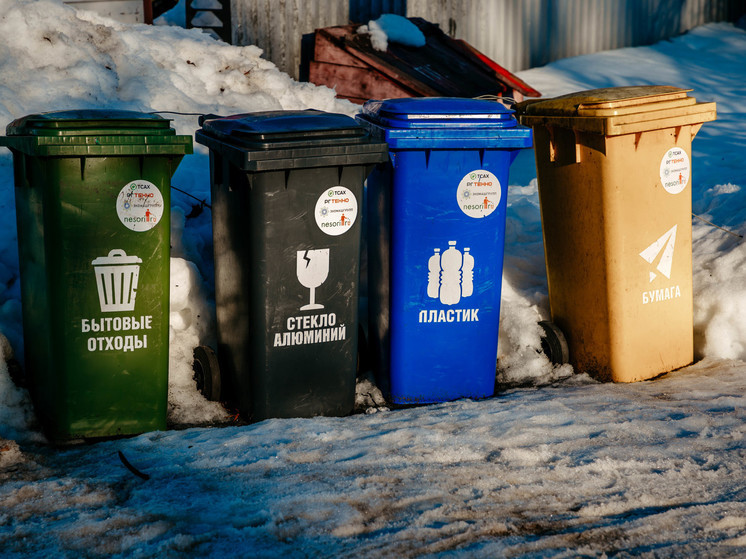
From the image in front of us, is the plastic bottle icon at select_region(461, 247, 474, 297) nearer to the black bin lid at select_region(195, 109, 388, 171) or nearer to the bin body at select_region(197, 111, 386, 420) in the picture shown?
the bin body at select_region(197, 111, 386, 420)

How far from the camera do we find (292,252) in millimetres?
4012

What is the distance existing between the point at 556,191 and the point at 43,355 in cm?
275

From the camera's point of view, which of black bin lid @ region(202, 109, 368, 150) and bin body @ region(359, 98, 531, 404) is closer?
black bin lid @ region(202, 109, 368, 150)

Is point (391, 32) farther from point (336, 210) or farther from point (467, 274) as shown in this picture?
point (336, 210)

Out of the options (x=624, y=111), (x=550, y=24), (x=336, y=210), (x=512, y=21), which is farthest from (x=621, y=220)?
(x=550, y=24)

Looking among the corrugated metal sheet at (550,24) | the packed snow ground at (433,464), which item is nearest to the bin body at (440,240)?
the packed snow ground at (433,464)

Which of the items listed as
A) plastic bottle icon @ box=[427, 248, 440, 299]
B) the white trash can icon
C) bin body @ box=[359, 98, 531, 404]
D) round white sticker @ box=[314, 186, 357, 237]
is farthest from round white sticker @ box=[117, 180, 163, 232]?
plastic bottle icon @ box=[427, 248, 440, 299]

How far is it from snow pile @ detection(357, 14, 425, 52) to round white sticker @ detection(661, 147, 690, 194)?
209 inches

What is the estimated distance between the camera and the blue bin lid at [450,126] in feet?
13.9

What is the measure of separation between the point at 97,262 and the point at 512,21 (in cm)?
923

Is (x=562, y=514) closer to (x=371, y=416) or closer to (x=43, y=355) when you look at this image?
(x=371, y=416)

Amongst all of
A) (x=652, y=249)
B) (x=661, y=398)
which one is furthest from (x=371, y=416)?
(x=652, y=249)

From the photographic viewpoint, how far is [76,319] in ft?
12.7

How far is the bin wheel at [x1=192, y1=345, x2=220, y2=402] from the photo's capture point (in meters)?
4.33
